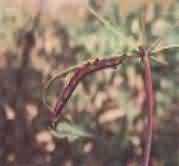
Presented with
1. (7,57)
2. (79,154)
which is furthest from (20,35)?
(79,154)

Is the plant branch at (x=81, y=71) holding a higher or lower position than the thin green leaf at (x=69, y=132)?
higher

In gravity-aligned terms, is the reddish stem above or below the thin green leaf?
above

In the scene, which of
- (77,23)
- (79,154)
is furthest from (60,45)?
(79,154)

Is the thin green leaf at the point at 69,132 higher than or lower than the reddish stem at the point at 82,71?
lower

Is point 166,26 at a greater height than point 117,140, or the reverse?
point 166,26

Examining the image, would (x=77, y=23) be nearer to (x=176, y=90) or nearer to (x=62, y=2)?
(x=62, y=2)

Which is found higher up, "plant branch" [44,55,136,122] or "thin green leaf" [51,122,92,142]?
"plant branch" [44,55,136,122]
